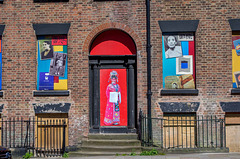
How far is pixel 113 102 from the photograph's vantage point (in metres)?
13.2

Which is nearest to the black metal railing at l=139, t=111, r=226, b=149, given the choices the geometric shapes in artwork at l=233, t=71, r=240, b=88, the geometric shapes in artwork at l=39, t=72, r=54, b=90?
the geometric shapes in artwork at l=233, t=71, r=240, b=88

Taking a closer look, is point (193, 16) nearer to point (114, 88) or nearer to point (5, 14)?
point (114, 88)

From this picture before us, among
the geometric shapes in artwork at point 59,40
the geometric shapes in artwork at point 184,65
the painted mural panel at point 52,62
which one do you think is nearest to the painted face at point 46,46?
the painted mural panel at point 52,62

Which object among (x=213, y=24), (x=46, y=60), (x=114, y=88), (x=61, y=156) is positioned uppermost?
(x=213, y=24)

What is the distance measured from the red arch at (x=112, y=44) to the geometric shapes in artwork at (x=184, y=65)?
5.34 ft

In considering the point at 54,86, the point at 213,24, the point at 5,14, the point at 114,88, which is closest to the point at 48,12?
the point at 5,14

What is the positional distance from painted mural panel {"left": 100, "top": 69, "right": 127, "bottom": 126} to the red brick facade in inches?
24.1

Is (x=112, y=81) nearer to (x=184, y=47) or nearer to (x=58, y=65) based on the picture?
(x=58, y=65)

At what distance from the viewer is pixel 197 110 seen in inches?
500

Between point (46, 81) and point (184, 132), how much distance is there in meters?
5.16

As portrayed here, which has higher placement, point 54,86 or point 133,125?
point 54,86

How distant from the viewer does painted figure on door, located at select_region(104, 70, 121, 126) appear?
43.2ft

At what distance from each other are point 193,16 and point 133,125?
4.35 metres

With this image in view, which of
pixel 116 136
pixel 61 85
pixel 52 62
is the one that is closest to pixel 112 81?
pixel 61 85
